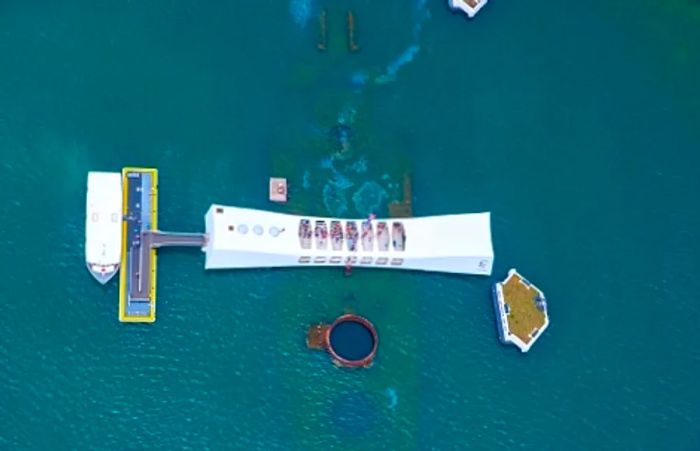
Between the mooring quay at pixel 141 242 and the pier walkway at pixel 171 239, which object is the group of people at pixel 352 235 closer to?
the pier walkway at pixel 171 239

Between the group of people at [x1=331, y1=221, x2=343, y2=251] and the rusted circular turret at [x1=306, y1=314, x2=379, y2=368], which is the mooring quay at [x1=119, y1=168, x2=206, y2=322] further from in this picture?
the rusted circular turret at [x1=306, y1=314, x2=379, y2=368]

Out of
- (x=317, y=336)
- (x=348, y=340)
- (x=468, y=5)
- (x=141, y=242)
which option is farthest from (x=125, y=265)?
(x=468, y=5)

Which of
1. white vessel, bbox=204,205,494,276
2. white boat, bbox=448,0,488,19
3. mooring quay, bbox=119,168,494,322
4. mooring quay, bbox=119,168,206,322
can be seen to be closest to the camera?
mooring quay, bbox=119,168,206,322

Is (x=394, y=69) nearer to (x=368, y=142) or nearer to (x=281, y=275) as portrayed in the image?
(x=368, y=142)

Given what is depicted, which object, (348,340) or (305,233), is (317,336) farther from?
(305,233)

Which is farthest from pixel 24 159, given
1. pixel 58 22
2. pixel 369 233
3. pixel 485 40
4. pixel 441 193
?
pixel 485 40

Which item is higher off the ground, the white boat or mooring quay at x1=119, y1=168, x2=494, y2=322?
the white boat

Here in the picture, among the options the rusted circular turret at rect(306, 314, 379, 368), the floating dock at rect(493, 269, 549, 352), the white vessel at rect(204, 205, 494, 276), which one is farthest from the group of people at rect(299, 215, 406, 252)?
the floating dock at rect(493, 269, 549, 352)
